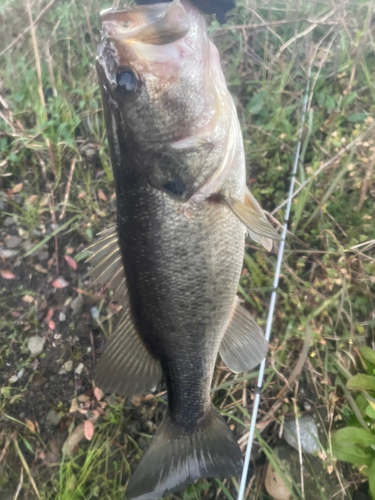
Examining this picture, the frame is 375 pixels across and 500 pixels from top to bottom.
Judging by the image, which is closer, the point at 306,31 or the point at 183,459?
the point at 183,459

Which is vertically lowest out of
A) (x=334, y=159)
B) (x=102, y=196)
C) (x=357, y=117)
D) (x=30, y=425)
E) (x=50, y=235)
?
(x=30, y=425)

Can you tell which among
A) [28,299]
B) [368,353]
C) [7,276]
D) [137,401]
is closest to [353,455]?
[368,353]

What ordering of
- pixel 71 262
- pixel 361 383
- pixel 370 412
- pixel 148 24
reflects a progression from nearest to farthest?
1. pixel 148 24
2. pixel 370 412
3. pixel 361 383
4. pixel 71 262

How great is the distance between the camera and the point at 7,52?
8.32 ft

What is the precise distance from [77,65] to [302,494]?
3.07 m

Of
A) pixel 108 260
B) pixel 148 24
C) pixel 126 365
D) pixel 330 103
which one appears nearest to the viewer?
pixel 148 24

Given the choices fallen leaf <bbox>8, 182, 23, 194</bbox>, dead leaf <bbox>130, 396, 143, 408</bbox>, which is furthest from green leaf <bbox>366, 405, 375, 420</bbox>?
fallen leaf <bbox>8, 182, 23, 194</bbox>

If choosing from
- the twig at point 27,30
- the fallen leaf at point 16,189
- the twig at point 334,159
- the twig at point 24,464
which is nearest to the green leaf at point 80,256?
the fallen leaf at point 16,189

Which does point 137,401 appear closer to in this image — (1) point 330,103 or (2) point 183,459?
(2) point 183,459

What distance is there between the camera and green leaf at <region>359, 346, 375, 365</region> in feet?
5.95

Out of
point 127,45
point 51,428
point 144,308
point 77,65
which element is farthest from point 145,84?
point 51,428

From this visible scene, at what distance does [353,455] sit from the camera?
66.0 inches

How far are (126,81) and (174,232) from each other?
51 centimetres

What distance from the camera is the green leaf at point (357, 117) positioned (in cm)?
212
